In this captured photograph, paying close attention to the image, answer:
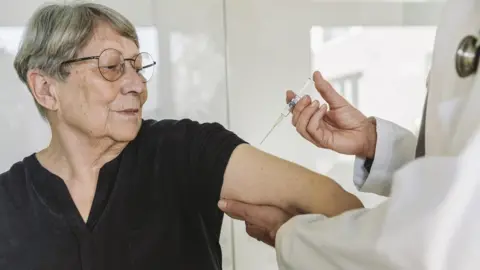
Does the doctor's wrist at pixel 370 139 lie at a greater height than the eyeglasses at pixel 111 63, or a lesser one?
lesser

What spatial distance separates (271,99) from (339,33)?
35 centimetres

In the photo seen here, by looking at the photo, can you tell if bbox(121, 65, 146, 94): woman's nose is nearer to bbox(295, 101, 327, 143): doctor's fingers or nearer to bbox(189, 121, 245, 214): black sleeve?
bbox(189, 121, 245, 214): black sleeve

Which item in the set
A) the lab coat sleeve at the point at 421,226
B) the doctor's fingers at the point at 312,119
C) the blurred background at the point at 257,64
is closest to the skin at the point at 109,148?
the doctor's fingers at the point at 312,119

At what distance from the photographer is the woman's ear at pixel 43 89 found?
1339 mm

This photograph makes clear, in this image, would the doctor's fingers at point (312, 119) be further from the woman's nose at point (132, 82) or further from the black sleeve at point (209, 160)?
the woman's nose at point (132, 82)

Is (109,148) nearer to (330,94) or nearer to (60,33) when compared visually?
(60,33)

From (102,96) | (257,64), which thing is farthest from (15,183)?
(257,64)

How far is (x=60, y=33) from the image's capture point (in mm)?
1284

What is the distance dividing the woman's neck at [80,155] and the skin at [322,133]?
1.10 feet

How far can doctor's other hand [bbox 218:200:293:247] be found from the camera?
1.13 metres

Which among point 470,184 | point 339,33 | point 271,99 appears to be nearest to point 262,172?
point 470,184

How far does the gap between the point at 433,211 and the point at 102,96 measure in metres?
0.88

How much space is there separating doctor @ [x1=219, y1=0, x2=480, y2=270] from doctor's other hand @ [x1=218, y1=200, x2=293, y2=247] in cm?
23

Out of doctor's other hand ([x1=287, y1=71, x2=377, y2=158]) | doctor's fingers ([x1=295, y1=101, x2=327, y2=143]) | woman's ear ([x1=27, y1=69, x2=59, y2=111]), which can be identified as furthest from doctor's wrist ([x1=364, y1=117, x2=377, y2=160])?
woman's ear ([x1=27, y1=69, x2=59, y2=111])
